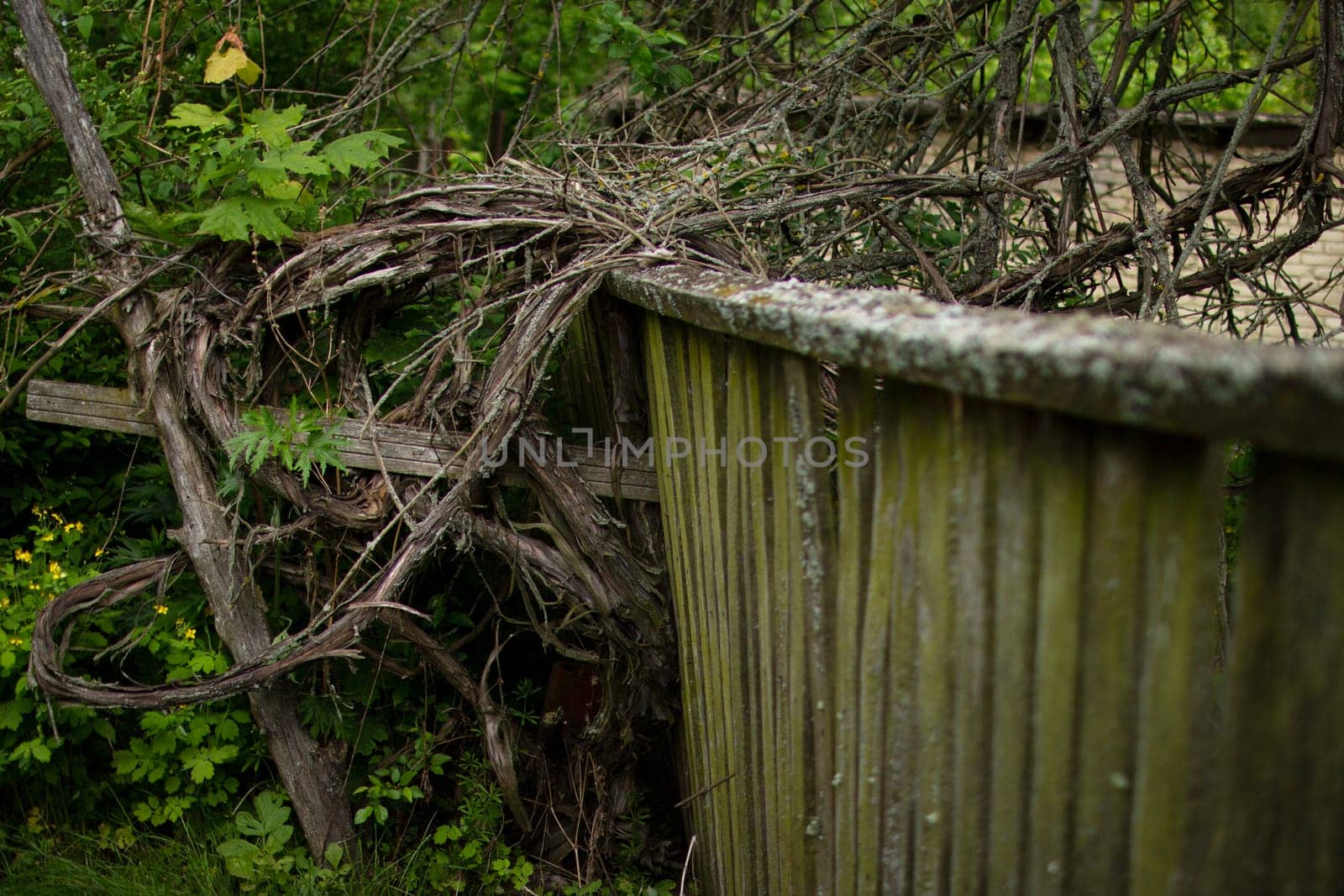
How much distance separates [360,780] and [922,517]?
2344 mm

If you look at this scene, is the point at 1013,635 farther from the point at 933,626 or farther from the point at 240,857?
the point at 240,857

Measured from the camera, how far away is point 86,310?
299 centimetres

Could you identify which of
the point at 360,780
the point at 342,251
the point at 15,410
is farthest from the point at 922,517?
the point at 15,410

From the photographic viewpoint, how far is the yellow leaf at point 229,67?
3.07 metres

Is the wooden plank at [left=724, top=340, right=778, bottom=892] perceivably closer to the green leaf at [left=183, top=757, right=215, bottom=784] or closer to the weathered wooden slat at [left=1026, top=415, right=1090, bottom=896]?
the weathered wooden slat at [left=1026, top=415, right=1090, bottom=896]

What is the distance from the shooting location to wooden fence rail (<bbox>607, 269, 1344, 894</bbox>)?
104 centimetres

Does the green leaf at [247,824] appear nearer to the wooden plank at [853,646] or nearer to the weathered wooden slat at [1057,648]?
the wooden plank at [853,646]

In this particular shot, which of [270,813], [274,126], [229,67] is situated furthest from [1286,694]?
[229,67]

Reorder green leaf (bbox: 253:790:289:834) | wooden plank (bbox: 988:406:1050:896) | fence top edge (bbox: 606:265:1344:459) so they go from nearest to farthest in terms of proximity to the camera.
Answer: fence top edge (bbox: 606:265:1344:459)
wooden plank (bbox: 988:406:1050:896)
green leaf (bbox: 253:790:289:834)

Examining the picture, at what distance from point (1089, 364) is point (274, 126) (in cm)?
246

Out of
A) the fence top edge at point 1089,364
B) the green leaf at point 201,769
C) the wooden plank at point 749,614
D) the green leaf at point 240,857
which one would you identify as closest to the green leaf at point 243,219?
the wooden plank at point 749,614

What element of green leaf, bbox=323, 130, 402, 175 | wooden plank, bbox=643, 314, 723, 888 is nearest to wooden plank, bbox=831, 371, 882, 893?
wooden plank, bbox=643, 314, 723, 888

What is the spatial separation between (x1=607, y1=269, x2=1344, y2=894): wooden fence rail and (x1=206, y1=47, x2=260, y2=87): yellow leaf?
200 cm

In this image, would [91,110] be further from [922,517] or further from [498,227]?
[922,517]
